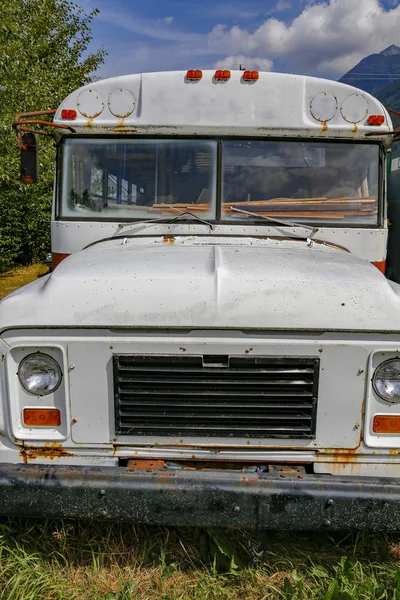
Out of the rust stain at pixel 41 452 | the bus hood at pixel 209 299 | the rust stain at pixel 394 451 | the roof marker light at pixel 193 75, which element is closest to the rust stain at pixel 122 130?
the roof marker light at pixel 193 75

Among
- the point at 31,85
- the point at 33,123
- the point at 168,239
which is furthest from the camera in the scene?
the point at 31,85

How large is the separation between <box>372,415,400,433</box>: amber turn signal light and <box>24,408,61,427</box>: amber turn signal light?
4.55 ft

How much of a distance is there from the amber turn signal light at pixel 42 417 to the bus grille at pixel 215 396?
0.90 feet

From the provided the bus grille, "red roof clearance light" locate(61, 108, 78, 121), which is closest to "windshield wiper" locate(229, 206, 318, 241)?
"red roof clearance light" locate(61, 108, 78, 121)

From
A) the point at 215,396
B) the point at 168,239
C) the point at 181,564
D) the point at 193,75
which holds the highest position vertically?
the point at 193,75

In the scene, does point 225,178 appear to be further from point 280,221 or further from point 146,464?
point 146,464

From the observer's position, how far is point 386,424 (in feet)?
7.61

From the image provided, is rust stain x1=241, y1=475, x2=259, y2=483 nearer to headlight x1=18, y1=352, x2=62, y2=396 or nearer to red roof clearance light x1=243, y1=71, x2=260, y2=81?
headlight x1=18, y1=352, x2=62, y2=396

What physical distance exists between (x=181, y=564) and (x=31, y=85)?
9.92 m

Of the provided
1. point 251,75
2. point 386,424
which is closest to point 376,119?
point 251,75

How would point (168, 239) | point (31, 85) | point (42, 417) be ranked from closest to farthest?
1. point (42, 417)
2. point (168, 239)
3. point (31, 85)

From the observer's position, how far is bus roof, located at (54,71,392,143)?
11.4 ft

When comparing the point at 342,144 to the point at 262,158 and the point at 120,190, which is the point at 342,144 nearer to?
the point at 262,158

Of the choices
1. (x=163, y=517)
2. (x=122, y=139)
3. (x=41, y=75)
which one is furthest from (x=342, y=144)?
(x=41, y=75)
